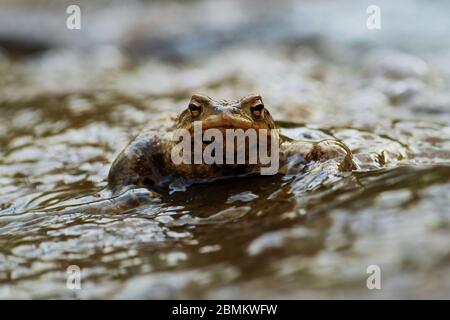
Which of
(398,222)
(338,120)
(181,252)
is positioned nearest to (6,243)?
(181,252)

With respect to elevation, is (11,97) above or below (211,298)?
above

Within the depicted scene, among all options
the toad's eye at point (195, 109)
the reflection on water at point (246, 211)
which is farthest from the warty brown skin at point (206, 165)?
the reflection on water at point (246, 211)

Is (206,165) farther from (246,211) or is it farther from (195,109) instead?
(246,211)

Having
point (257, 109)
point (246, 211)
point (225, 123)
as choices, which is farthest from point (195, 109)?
point (246, 211)

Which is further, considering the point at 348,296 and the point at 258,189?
the point at 258,189

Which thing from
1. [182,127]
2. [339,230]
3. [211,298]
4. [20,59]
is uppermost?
[20,59]

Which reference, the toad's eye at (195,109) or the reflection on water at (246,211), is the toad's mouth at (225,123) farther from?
the reflection on water at (246,211)
